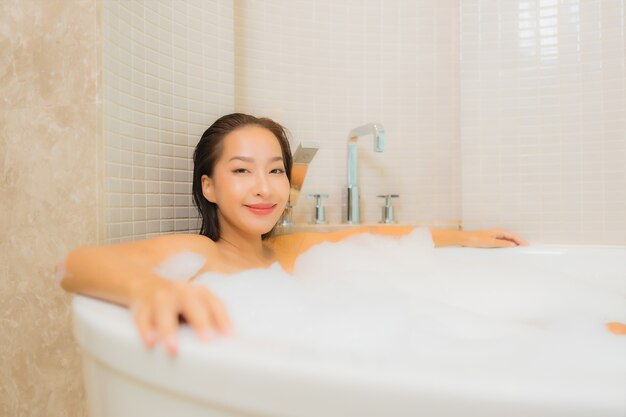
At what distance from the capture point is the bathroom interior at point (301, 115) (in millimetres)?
939

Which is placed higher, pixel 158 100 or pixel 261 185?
pixel 158 100

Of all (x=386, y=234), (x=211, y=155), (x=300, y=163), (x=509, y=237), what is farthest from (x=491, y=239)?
(x=211, y=155)

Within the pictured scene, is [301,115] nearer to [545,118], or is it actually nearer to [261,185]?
[261,185]

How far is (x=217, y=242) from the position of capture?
1103 mm

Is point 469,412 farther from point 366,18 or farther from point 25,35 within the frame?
point 366,18

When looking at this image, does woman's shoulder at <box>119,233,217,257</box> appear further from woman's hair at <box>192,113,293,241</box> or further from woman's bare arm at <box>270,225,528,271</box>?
woman's bare arm at <box>270,225,528,271</box>

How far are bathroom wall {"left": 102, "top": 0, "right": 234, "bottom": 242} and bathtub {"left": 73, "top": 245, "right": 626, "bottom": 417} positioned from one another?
1.65 ft

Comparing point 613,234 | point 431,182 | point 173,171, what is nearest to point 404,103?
point 431,182

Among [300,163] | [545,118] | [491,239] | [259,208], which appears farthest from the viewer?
[545,118]

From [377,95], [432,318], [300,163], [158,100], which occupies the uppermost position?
[377,95]

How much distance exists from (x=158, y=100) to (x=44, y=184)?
325mm

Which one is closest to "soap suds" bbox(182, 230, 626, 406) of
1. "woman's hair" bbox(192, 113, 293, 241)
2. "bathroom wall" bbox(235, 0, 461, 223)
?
"woman's hair" bbox(192, 113, 293, 241)

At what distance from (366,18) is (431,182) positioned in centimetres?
65

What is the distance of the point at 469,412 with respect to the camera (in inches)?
12.9
